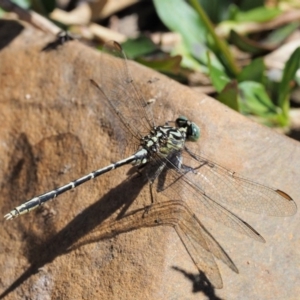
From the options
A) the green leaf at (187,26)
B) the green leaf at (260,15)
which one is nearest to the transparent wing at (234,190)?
the green leaf at (187,26)

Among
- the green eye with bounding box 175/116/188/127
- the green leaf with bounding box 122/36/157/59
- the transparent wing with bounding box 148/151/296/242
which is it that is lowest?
the transparent wing with bounding box 148/151/296/242

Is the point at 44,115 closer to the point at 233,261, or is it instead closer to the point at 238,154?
the point at 238,154

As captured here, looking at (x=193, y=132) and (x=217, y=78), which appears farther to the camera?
(x=217, y=78)

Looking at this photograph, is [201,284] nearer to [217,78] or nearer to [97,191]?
[97,191]

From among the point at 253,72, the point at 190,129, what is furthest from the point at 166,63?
the point at 190,129

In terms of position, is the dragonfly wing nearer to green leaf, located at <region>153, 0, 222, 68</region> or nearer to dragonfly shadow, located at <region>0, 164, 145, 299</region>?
dragonfly shadow, located at <region>0, 164, 145, 299</region>

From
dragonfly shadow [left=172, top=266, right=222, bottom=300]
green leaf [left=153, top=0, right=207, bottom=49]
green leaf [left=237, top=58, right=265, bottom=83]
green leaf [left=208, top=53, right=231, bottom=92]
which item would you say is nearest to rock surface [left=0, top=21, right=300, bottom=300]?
dragonfly shadow [left=172, top=266, right=222, bottom=300]
